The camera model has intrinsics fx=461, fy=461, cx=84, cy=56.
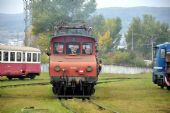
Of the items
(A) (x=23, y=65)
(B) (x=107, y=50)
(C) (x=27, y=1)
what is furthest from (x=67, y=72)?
(B) (x=107, y=50)

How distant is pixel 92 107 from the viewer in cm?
1778

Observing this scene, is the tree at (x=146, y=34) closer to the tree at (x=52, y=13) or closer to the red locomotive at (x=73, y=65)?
the tree at (x=52, y=13)

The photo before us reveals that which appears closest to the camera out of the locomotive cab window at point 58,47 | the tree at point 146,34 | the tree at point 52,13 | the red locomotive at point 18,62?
the locomotive cab window at point 58,47

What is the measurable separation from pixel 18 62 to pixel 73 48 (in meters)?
16.7

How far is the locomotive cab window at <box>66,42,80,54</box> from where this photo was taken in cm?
2241

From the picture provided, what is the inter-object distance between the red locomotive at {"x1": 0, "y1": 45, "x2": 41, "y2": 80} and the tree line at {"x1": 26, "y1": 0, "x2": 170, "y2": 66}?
270 inches

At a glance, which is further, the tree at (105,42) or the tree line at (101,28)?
the tree at (105,42)

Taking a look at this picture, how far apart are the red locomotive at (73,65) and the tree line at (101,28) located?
7775mm

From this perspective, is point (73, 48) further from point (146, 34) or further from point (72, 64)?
point (146, 34)

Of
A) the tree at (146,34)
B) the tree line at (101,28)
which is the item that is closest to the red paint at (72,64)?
the tree line at (101,28)

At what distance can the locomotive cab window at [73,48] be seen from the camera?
2241cm

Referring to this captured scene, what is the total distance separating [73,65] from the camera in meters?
21.2

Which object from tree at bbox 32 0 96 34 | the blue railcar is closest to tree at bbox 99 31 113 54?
tree at bbox 32 0 96 34

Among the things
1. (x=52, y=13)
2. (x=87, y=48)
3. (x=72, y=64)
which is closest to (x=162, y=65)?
(x=87, y=48)
